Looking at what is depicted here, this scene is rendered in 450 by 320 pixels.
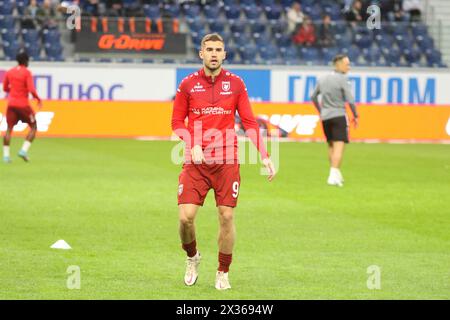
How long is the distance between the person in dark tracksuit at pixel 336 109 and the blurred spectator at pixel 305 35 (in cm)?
1954

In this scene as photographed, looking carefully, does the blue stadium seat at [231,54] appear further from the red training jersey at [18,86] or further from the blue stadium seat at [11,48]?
the red training jersey at [18,86]

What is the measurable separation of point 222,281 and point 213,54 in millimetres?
1920

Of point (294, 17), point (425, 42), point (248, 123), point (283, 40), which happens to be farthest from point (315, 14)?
point (248, 123)

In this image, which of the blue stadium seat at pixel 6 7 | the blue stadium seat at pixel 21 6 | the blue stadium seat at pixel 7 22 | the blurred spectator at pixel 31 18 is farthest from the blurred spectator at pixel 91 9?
the blue stadium seat at pixel 6 7

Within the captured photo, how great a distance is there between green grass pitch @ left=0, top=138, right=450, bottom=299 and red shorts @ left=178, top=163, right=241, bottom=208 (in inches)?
30.2

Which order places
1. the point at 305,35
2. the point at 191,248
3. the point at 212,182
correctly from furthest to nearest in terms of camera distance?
the point at 305,35 < the point at 191,248 < the point at 212,182

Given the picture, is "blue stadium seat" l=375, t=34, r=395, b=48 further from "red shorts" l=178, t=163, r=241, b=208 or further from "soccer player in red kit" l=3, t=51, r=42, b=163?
"red shorts" l=178, t=163, r=241, b=208

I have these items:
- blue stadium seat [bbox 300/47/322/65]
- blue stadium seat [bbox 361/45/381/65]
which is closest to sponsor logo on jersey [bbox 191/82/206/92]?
blue stadium seat [bbox 300/47/322/65]

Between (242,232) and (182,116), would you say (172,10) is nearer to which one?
(242,232)

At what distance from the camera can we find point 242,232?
13672mm

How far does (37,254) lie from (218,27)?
2864cm

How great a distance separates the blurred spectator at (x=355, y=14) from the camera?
40219 millimetres

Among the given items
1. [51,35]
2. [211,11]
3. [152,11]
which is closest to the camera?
[51,35]
